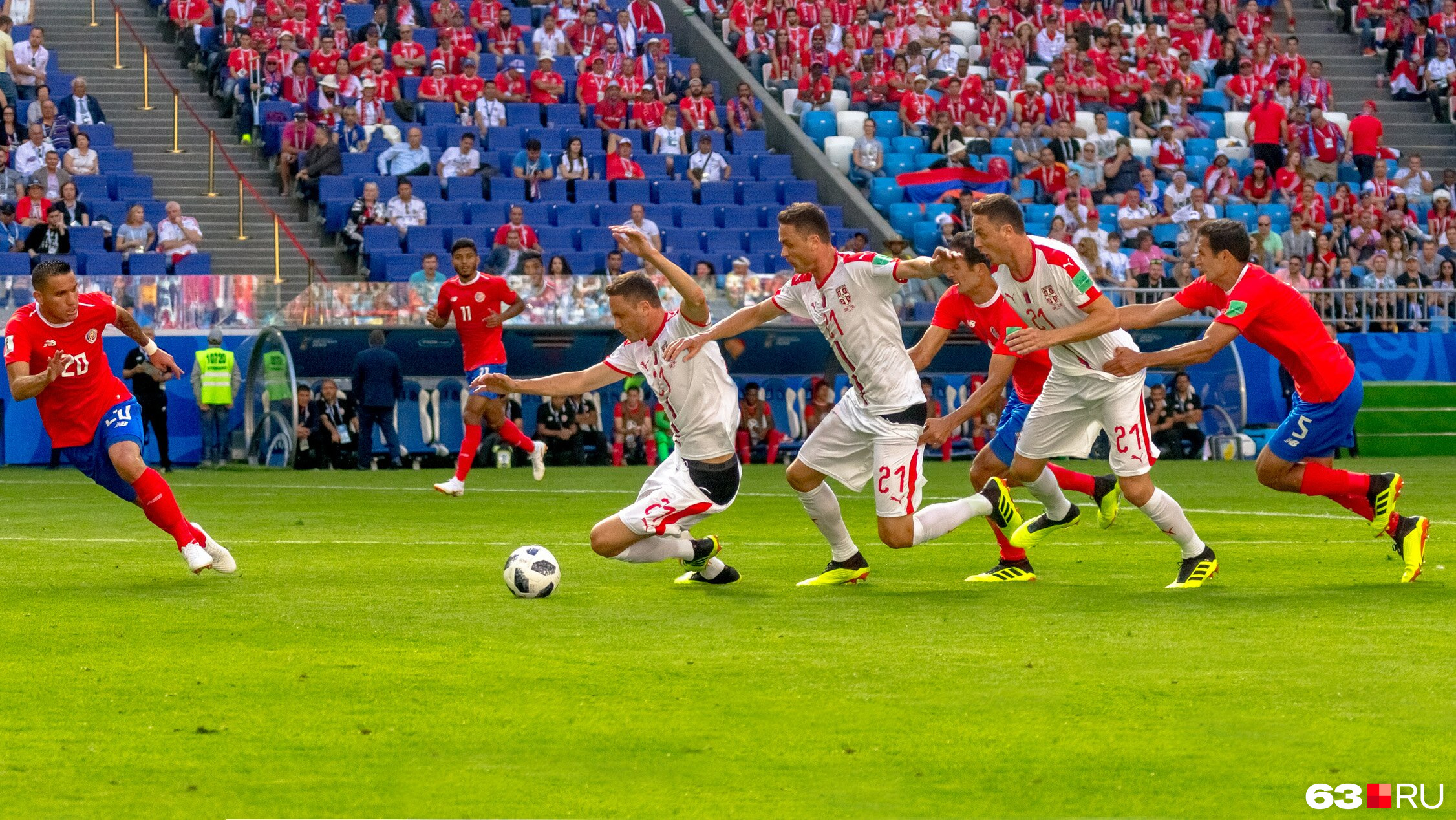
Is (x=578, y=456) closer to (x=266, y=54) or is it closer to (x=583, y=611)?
(x=266, y=54)

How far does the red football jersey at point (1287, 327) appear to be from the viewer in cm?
981

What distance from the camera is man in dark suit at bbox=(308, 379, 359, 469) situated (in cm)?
2333

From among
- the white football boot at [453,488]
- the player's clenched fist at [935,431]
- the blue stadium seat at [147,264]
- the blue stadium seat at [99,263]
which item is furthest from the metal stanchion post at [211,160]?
the player's clenched fist at [935,431]

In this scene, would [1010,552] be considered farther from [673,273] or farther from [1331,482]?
[673,273]

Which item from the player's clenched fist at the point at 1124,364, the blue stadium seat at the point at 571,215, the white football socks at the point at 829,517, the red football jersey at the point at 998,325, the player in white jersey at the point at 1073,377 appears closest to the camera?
the player's clenched fist at the point at 1124,364

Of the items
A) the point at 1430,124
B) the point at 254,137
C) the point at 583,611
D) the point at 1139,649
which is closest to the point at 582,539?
the point at 583,611

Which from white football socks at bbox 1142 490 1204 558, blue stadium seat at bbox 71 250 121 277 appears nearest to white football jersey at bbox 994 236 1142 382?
white football socks at bbox 1142 490 1204 558

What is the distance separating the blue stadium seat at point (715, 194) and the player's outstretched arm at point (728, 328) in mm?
18415

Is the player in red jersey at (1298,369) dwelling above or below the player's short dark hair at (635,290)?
below

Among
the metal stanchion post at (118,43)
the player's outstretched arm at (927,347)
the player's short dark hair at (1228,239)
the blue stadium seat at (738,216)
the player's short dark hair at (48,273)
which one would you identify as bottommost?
the blue stadium seat at (738,216)

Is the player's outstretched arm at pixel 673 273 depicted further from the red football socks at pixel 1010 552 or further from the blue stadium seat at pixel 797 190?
the blue stadium seat at pixel 797 190

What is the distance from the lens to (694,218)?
27578 mm

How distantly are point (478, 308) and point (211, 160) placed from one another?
34.6ft

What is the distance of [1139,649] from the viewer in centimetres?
759
